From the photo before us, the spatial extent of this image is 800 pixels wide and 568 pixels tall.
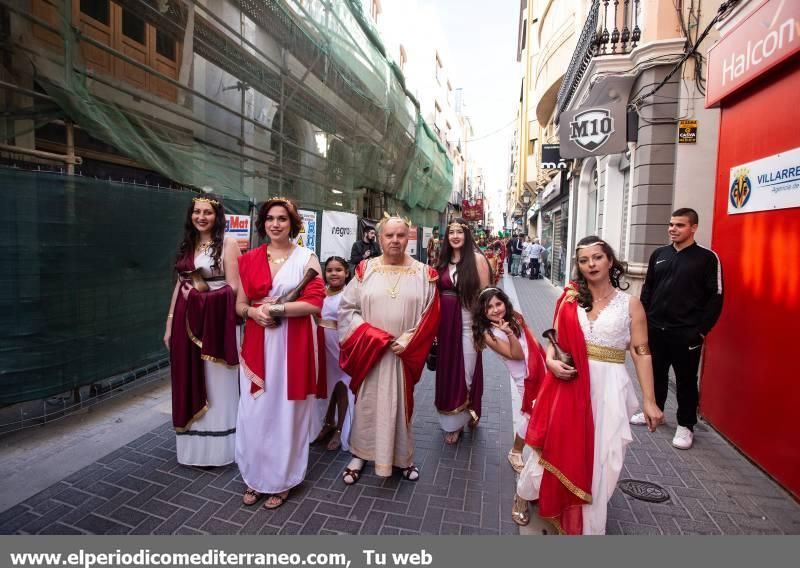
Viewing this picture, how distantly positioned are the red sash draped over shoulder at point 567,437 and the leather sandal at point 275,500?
1.63 m

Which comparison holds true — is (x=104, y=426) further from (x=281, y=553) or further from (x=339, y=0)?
(x=339, y=0)

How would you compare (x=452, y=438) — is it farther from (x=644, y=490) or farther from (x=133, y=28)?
(x=133, y=28)

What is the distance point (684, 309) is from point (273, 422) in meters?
3.49

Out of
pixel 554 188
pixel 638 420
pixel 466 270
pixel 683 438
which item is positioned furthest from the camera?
pixel 554 188

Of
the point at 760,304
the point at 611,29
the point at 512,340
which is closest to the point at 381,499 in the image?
the point at 512,340

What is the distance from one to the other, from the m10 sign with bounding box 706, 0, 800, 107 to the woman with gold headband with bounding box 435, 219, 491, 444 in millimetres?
2534

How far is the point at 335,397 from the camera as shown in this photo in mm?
4078

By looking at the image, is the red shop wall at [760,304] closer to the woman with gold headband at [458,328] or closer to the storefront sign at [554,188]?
the woman with gold headband at [458,328]

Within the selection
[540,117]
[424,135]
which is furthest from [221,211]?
[540,117]

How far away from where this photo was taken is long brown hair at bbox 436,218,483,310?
389 cm

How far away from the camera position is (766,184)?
358 centimetres

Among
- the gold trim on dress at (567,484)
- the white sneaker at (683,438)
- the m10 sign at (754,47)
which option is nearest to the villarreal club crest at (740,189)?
the m10 sign at (754,47)

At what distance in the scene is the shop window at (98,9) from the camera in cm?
602

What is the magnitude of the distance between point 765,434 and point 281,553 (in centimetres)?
356
